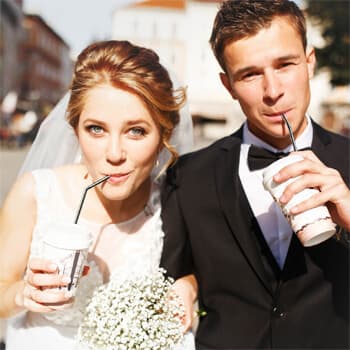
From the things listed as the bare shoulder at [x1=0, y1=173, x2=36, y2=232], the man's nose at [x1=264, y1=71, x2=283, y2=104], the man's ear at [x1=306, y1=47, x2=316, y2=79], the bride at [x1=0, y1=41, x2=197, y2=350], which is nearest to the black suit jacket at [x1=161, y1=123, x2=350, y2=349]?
the bride at [x1=0, y1=41, x2=197, y2=350]

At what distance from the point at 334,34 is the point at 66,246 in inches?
771

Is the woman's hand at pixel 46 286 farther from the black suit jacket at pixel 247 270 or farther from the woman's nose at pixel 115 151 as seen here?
the black suit jacket at pixel 247 270

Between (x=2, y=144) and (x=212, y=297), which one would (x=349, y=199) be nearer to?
(x=212, y=297)

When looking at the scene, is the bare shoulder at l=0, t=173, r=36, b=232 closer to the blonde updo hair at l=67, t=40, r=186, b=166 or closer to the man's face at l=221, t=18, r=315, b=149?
the blonde updo hair at l=67, t=40, r=186, b=166

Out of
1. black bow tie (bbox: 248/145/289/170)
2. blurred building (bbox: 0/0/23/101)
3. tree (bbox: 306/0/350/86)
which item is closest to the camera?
black bow tie (bbox: 248/145/289/170)

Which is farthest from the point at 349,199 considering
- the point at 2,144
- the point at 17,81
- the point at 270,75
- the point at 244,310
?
the point at 17,81

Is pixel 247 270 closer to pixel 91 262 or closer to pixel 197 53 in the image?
pixel 91 262

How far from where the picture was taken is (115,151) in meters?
1.98

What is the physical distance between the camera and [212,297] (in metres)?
2.38

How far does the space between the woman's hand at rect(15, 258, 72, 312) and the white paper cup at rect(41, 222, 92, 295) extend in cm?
2

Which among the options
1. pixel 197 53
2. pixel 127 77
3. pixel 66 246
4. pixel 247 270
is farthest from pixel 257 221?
pixel 197 53

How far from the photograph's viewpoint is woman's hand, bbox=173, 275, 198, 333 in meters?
2.06

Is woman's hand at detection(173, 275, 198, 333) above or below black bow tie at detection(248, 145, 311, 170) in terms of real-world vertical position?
below

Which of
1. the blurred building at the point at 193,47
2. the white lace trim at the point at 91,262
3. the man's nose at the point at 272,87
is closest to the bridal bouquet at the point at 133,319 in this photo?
the white lace trim at the point at 91,262
